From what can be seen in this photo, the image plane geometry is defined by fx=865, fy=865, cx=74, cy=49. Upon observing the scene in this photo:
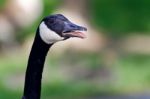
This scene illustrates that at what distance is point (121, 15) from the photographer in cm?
2144

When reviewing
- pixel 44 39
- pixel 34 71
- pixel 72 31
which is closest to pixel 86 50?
pixel 34 71

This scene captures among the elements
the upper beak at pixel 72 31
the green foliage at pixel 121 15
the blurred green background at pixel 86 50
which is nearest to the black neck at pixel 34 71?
the upper beak at pixel 72 31

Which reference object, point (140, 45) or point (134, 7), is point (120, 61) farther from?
point (134, 7)

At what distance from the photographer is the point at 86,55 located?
1770 cm

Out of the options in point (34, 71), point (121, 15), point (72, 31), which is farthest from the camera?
point (121, 15)

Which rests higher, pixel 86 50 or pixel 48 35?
pixel 48 35

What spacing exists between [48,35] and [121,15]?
15.5m

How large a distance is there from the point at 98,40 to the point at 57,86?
4.24 metres

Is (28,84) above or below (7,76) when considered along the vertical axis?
above

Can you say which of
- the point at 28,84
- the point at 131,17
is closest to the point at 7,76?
the point at 131,17

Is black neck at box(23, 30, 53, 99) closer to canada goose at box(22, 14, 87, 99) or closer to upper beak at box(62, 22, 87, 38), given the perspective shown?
canada goose at box(22, 14, 87, 99)

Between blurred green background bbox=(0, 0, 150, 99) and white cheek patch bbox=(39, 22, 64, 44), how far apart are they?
749 cm

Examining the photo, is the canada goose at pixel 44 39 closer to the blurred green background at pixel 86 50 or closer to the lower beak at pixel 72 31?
the lower beak at pixel 72 31

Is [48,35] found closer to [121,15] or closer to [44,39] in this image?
[44,39]
